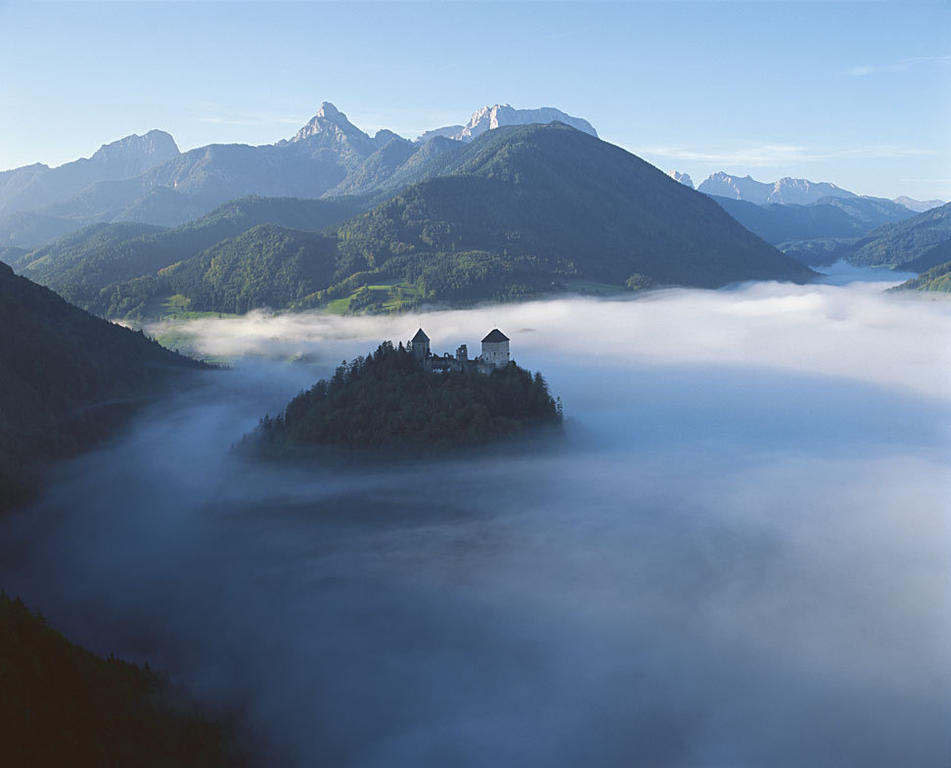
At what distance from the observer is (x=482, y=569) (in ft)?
424

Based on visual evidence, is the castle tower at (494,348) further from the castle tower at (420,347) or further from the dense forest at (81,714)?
the dense forest at (81,714)

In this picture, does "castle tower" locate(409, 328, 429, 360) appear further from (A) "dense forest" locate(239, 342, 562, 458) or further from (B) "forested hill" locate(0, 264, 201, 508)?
(B) "forested hill" locate(0, 264, 201, 508)

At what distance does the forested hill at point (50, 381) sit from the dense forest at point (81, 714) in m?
80.6

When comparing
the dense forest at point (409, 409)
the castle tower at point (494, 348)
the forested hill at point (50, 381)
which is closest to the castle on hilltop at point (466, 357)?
the castle tower at point (494, 348)

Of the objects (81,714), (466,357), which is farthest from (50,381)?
(81,714)

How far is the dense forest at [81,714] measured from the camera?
5688 cm

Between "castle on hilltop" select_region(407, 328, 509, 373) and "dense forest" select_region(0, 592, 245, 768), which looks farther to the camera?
"castle on hilltop" select_region(407, 328, 509, 373)

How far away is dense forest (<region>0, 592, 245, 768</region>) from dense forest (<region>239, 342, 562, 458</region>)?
68528mm

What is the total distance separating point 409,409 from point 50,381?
3208 inches

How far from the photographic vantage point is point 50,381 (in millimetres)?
151250

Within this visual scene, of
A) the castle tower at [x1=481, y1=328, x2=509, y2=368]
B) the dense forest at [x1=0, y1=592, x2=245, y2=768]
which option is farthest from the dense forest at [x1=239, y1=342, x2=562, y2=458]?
the dense forest at [x1=0, y1=592, x2=245, y2=768]

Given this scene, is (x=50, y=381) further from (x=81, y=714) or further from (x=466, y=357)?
(x=81, y=714)

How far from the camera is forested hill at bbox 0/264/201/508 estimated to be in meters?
141

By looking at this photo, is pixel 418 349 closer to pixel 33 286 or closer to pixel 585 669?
pixel 585 669
